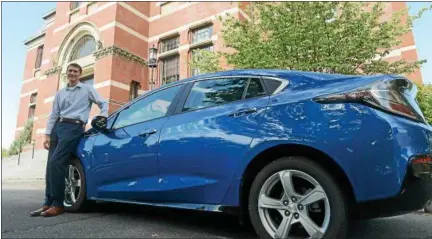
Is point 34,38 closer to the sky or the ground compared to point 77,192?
closer to the sky

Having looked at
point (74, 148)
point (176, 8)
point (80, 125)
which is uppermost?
point (176, 8)

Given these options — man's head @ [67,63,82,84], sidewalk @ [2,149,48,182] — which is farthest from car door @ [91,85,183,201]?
sidewalk @ [2,149,48,182]

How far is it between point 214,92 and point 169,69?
18624 millimetres

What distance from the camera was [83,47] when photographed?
2189 cm

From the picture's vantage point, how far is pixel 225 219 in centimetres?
326

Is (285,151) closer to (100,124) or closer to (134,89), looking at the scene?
(100,124)

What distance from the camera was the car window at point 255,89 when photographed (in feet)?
8.58

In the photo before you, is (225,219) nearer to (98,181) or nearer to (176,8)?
(98,181)

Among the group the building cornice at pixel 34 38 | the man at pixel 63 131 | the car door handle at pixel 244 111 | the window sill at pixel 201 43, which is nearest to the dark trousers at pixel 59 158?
the man at pixel 63 131

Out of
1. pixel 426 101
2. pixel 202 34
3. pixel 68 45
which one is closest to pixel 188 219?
pixel 426 101

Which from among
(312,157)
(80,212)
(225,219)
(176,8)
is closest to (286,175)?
(312,157)

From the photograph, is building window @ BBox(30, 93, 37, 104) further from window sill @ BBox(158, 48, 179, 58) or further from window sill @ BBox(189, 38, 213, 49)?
window sill @ BBox(189, 38, 213, 49)

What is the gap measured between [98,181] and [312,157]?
7.70 feet

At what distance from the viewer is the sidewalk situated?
13014 millimetres
